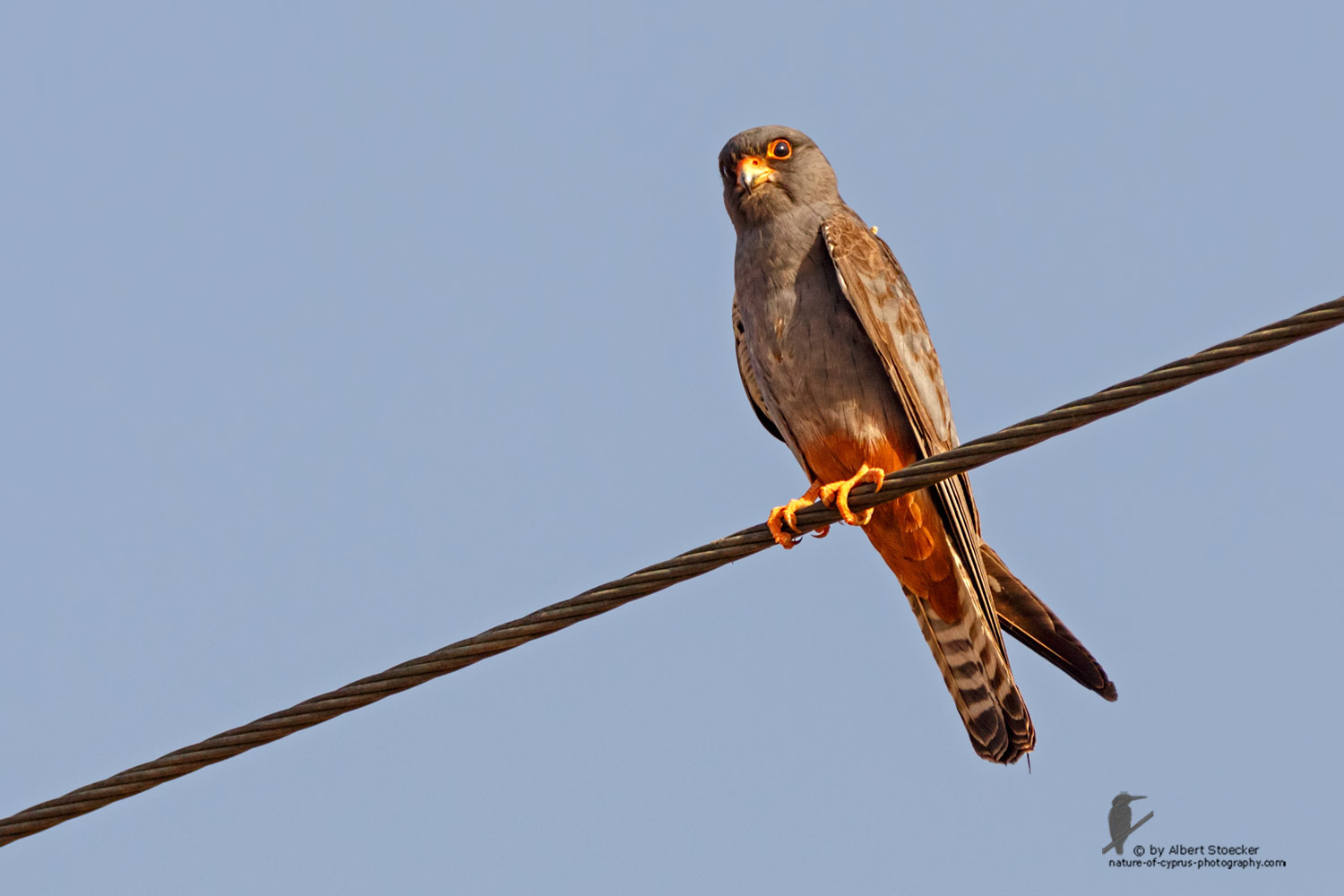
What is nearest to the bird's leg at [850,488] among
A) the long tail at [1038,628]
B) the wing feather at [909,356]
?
the wing feather at [909,356]

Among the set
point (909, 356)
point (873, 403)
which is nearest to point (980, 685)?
point (873, 403)

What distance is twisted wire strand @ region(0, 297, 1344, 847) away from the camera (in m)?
3.75

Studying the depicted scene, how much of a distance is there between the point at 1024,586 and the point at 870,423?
997 mm

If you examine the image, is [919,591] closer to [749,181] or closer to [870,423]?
[870,423]

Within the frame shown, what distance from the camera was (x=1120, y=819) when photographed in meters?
8.33

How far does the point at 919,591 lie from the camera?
267 inches

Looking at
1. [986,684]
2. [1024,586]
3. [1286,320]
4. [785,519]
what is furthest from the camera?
[986,684]

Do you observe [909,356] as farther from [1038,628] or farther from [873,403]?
[1038,628]

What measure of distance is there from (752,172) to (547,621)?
11.1ft

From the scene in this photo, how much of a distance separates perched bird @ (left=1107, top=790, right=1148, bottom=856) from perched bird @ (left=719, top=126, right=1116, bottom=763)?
2017mm

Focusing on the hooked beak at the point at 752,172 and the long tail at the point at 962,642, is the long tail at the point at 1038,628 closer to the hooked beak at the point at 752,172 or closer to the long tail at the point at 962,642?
the long tail at the point at 962,642

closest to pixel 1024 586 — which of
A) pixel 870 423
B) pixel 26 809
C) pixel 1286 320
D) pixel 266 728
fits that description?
pixel 870 423

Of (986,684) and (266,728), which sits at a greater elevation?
(266,728)

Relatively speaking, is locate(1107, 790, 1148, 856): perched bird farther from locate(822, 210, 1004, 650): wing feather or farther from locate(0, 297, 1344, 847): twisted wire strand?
locate(0, 297, 1344, 847): twisted wire strand
